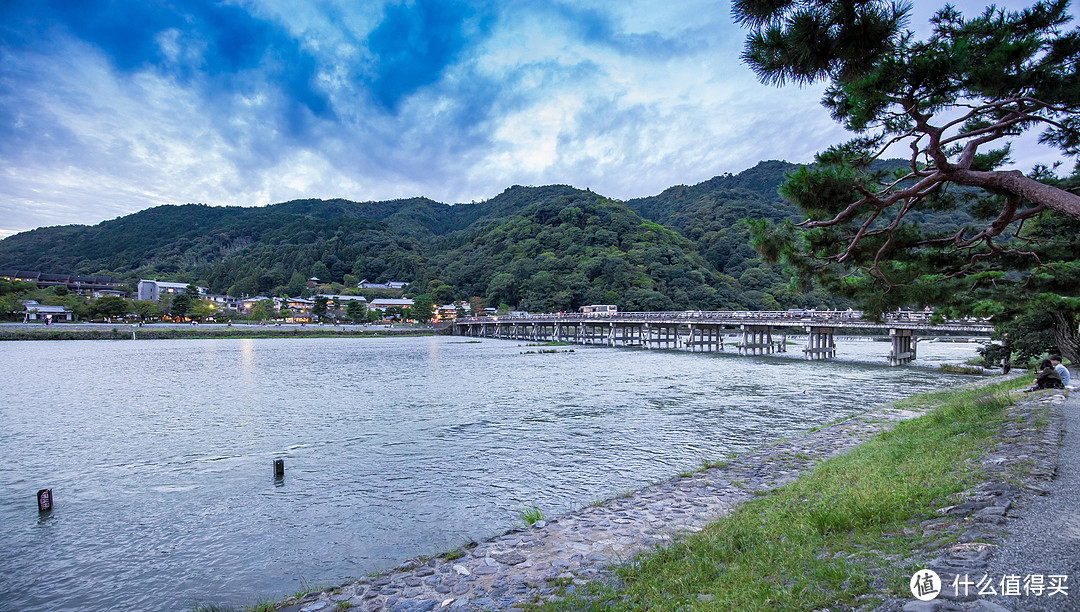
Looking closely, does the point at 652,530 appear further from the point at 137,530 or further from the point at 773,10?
the point at 137,530

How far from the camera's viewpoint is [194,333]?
62.0 m

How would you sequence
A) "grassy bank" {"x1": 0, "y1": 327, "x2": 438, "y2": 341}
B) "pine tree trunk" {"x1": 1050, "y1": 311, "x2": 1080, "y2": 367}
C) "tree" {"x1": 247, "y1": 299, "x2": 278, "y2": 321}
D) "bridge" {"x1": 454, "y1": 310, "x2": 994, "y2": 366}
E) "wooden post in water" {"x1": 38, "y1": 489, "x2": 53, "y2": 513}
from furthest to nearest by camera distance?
1. "tree" {"x1": 247, "y1": 299, "x2": 278, "y2": 321}
2. "grassy bank" {"x1": 0, "y1": 327, "x2": 438, "y2": 341}
3. "bridge" {"x1": 454, "y1": 310, "x2": 994, "y2": 366}
4. "pine tree trunk" {"x1": 1050, "y1": 311, "x2": 1080, "y2": 367}
5. "wooden post in water" {"x1": 38, "y1": 489, "x2": 53, "y2": 513}

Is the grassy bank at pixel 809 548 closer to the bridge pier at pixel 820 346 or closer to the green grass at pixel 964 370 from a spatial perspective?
the green grass at pixel 964 370

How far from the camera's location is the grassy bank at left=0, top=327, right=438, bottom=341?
51.2 metres

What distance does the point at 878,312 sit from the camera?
7.94m

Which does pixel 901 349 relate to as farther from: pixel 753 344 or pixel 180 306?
pixel 180 306

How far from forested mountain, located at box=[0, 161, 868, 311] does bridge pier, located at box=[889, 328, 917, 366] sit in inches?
1364

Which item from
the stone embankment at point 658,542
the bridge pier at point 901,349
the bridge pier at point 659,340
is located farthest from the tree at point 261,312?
the stone embankment at point 658,542

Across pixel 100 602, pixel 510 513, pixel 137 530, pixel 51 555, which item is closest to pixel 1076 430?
pixel 510 513

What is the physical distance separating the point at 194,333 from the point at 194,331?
327 mm

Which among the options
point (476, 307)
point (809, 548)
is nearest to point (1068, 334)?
point (809, 548)

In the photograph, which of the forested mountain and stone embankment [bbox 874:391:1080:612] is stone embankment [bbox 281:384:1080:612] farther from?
the forested mountain

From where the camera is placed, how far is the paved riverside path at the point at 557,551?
15.2 ft

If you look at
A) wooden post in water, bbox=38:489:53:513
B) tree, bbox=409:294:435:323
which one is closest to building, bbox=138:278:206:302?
tree, bbox=409:294:435:323
